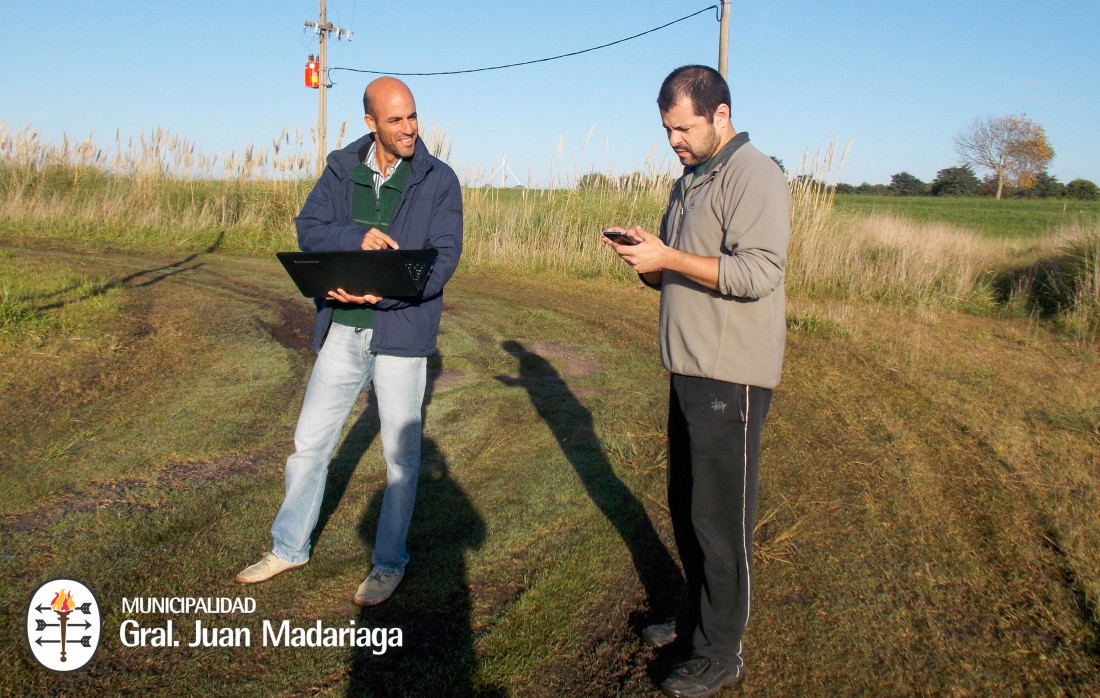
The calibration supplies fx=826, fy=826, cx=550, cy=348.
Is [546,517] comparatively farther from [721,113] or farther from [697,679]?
[721,113]

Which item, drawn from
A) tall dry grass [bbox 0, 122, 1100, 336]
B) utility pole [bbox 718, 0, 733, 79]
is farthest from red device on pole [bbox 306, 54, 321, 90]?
utility pole [bbox 718, 0, 733, 79]

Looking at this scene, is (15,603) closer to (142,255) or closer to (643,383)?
(643,383)

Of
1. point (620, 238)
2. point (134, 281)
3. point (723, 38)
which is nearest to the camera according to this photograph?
point (620, 238)

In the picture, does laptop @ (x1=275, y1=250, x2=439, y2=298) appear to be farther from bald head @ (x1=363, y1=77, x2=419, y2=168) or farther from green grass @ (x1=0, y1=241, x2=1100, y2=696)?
green grass @ (x1=0, y1=241, x2=1100, y2=696)

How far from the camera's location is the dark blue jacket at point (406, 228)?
10.3 feet

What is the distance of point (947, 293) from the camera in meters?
11.5

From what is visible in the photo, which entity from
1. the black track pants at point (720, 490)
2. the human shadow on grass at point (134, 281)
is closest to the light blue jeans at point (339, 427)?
the black track pants at point (720, 490)

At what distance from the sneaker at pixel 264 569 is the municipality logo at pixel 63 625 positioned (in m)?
0.51

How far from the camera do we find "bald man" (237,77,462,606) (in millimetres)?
3160

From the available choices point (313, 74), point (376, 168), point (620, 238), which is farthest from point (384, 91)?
point (313, 74)

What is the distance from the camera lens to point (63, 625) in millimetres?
2879

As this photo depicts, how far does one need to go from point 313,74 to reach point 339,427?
20891 millimetres

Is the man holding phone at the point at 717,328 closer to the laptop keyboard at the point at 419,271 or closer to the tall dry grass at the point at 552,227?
the laptop keyboard at the point at 419,271

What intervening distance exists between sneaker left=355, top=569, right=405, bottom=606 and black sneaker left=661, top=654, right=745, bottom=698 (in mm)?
1123
